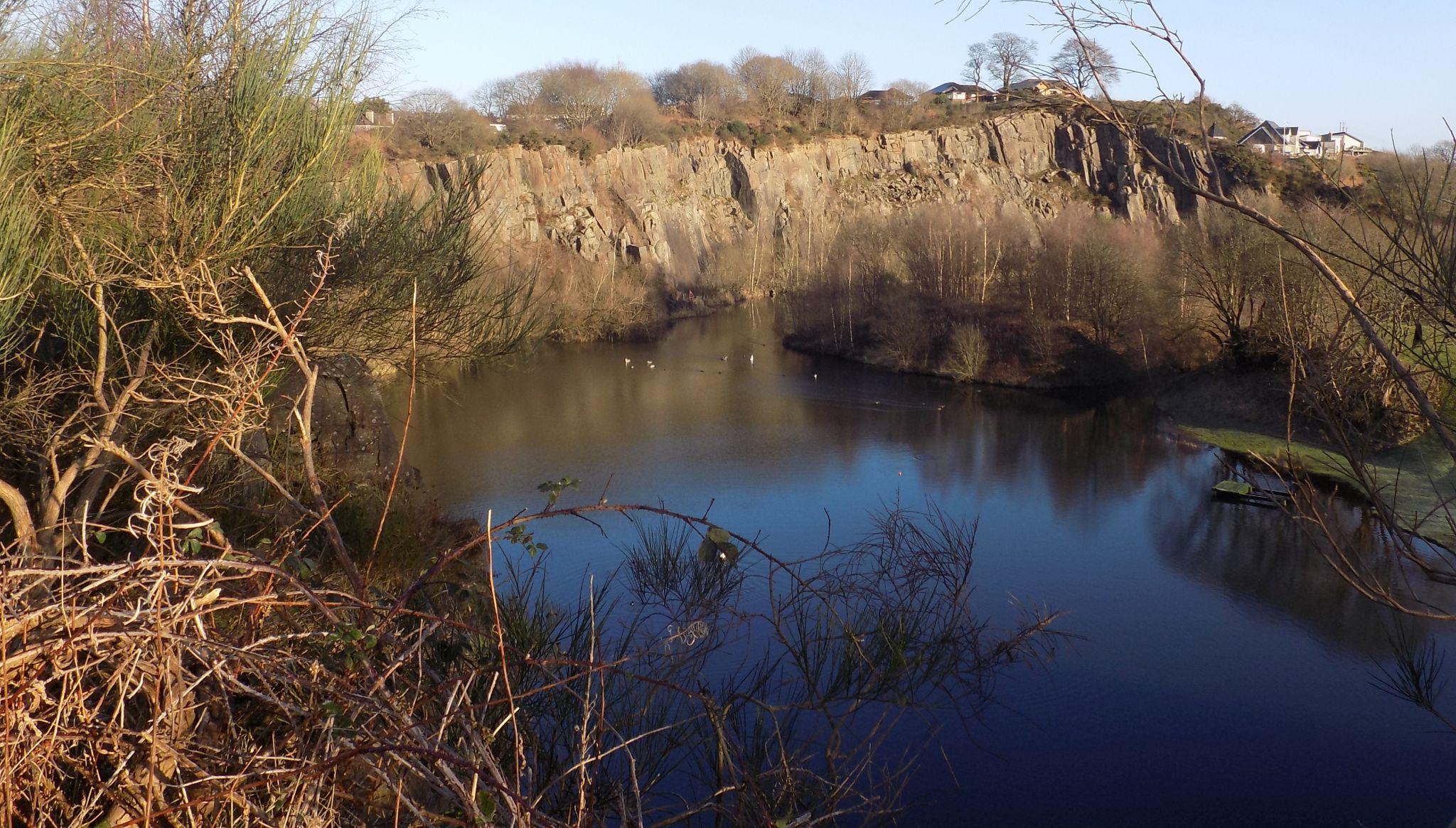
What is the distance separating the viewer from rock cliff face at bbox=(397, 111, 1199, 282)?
39.4 meters

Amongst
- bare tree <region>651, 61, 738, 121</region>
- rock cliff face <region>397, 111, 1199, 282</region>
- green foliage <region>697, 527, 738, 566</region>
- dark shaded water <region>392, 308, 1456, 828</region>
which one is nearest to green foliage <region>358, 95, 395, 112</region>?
dark shaded water <region>392, 308, 1456, 828</region>

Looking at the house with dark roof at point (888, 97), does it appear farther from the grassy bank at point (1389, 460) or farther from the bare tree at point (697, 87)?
the grassy bank at point (1389, 460)

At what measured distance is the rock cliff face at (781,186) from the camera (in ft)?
129

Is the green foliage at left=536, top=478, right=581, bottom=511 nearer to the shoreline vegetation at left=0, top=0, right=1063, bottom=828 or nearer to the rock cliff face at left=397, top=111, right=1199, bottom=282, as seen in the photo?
the shoreline vegetation at left=0, top=0, right=1063, bottom=828

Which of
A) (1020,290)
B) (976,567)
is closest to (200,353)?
(976,567)

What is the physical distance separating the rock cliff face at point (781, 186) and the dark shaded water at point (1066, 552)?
50.5ft

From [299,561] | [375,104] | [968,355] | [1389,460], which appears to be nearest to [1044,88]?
[299,561]

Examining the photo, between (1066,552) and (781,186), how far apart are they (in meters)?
39.1

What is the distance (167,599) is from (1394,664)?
1048 cm

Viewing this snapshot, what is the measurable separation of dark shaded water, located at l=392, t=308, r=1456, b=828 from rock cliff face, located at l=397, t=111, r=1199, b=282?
50.5 ft

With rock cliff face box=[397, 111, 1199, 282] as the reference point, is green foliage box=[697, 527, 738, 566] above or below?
below

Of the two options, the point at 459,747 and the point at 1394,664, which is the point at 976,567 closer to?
the point at 1394,664

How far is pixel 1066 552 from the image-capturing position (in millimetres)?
12312

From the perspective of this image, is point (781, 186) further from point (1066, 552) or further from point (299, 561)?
point (299, 561)
